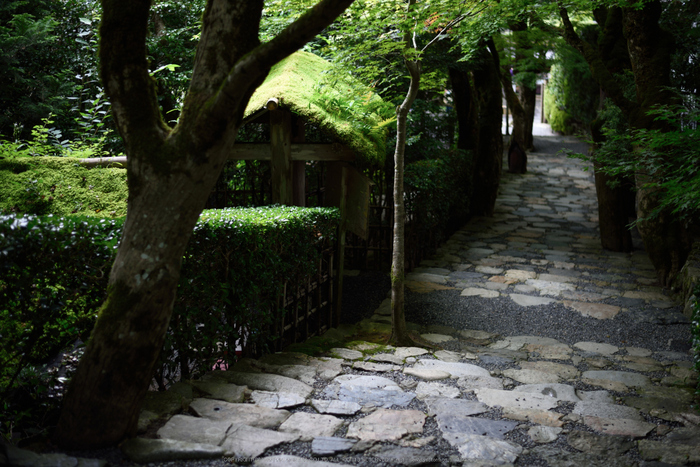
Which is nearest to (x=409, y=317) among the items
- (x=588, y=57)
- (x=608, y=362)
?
→ (x=608, y=362)

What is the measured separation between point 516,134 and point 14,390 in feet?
56.7

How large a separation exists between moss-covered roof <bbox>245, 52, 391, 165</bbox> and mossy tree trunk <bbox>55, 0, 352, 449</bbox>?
3.37 m

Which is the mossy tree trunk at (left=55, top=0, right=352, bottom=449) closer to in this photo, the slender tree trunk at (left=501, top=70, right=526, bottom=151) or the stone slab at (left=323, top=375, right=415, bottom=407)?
the stone slab at (left=323, top=375, right=415, bottom=407)

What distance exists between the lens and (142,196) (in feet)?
8.89

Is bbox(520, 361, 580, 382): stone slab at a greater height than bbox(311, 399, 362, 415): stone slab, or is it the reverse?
bbox(311, 399, 362, 415): stone slab

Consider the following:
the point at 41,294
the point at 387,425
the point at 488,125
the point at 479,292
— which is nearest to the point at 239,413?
the point at 387,425

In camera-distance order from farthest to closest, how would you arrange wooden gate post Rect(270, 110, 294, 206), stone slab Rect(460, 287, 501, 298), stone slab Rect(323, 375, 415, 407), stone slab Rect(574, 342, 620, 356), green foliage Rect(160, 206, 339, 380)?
1. stone slab Rect(460, 287, 501, 298)
2. wooden gate post Rect(270, 110, 294, 206)
3. stone slab Rect(574, 342, 620, 356)
4. stone slab Rect(323, 375, 415, 407)
5. green foliage Rect(160, 206, 339, 380)

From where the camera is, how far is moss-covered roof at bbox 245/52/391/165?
6.12 meters

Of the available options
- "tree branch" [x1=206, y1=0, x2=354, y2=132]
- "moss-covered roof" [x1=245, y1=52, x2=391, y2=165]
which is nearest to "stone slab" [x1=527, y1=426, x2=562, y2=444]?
"tree branch" [x1=206, y1=0, x2=354, y2=132]

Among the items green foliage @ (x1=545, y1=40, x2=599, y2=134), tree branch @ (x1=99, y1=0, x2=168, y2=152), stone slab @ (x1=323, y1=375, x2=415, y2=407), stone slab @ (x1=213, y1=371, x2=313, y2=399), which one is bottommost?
stone slab @ (x1=323, y1=375, x2=415, y2=407)

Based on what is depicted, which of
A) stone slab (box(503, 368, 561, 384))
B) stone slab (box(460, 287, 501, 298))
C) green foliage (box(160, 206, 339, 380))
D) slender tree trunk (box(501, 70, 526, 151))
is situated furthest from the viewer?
slender tree trunk (box(501, 70, 526, 151))

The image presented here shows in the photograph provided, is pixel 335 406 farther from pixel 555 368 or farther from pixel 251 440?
pixel 555 368

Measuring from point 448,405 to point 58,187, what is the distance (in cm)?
515

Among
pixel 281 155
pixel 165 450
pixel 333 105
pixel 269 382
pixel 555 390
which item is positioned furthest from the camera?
pixel 281 155
